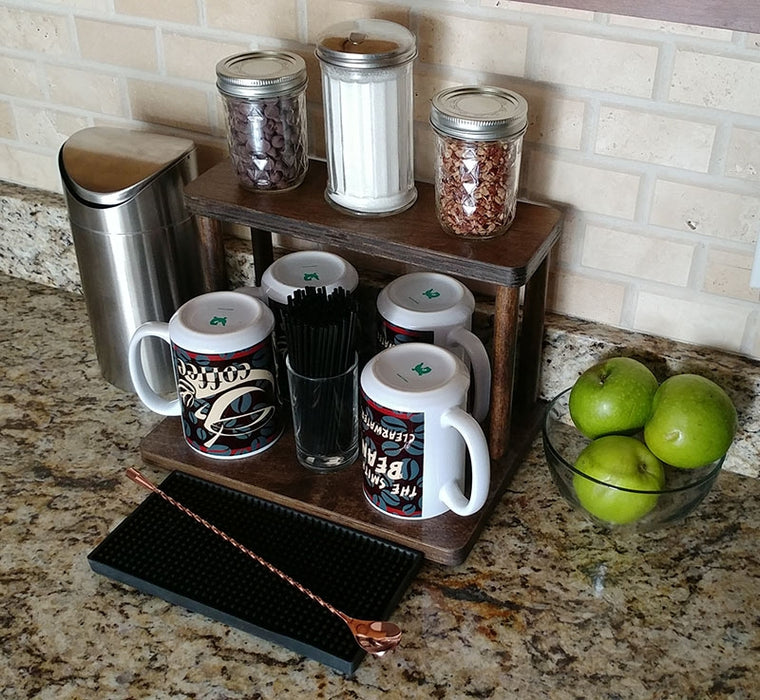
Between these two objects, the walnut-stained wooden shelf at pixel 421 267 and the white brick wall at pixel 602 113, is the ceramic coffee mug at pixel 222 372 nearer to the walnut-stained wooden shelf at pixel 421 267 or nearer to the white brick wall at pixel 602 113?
the walnut-stained wooden shelf at pixel 421 267

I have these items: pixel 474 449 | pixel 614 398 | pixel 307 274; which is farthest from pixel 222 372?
pixel 614 398

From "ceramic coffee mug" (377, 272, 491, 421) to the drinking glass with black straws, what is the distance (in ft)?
0.16

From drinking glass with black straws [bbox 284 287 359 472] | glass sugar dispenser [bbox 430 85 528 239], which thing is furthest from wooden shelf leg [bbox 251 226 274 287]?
glass sugar dispenser [bbox 430 85 528 239]

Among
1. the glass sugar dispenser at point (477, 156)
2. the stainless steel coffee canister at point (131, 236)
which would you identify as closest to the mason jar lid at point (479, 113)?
the glass sugar dispenser at point (477, 156)

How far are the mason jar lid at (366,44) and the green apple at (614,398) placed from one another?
13.5 inches

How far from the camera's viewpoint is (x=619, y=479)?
2.86 ft

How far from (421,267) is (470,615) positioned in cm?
33

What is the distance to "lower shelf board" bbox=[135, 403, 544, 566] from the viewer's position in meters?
0.90

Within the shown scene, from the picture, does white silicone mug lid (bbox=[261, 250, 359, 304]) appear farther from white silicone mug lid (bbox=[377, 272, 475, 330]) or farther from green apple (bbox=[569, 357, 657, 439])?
green apple (bbox=[569, 357, 657, 439])

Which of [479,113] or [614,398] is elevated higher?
[479,113]

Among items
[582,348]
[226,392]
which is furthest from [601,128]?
[226,392]

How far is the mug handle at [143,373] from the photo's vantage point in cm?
98

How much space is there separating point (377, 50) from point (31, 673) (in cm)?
60

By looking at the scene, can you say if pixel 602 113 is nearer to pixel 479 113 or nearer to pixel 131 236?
pixel 479 113
